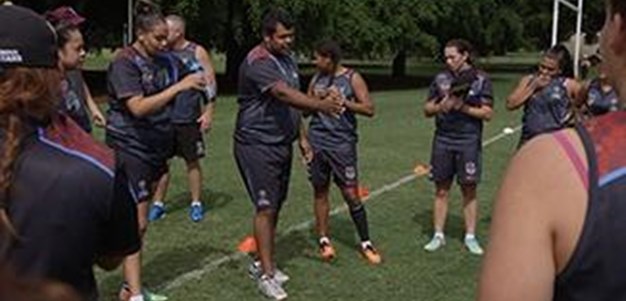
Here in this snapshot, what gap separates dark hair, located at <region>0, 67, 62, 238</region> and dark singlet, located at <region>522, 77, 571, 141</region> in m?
6.63

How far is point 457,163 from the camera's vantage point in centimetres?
866

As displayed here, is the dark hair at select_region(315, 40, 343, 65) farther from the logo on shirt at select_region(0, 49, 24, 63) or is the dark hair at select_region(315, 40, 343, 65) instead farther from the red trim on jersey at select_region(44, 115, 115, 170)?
the logo on shirt at select_region(0, 49, 24, 63)

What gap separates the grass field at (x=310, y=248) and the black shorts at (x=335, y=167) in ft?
1.96

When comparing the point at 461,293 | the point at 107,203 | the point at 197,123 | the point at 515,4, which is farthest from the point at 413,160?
the point at 515,4

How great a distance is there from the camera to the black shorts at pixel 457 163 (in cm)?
857

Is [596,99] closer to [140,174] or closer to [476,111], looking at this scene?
[476,111]

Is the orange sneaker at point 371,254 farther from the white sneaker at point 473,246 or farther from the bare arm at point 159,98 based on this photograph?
the bare arm at point 159,98

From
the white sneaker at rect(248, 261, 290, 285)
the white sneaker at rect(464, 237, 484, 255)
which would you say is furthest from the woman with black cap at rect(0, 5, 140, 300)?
the white sneaker at rect(464, 237, 484, 255)

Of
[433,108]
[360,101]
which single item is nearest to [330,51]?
[360,101]

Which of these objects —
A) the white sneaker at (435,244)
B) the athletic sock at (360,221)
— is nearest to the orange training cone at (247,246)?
the athletic sock at (360,221)

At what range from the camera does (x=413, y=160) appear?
587 inches

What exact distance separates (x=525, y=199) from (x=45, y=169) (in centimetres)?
133

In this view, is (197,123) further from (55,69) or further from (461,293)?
(55,69)

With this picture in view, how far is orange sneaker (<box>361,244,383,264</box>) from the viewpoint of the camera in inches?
319
